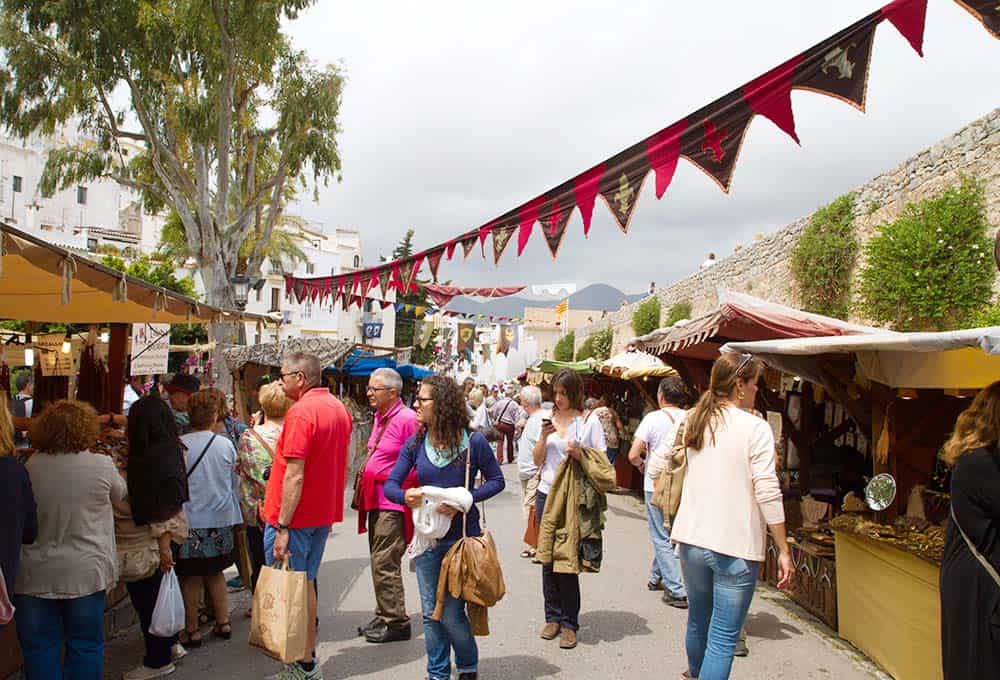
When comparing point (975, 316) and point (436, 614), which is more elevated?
point (975, 316)

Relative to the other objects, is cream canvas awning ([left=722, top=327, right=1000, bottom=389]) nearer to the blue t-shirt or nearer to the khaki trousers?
the blue t-shirt

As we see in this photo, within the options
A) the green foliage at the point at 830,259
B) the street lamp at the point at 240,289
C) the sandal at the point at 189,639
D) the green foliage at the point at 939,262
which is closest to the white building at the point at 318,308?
the street lamp at the point at 240,289

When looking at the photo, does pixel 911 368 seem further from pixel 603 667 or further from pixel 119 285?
pixel 119 285

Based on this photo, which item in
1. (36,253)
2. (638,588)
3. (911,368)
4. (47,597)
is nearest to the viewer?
(47,597)

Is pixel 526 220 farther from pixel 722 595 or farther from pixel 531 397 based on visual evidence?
pixel 722 595

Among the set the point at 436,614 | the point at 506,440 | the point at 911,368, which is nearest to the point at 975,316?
the point at 911,368

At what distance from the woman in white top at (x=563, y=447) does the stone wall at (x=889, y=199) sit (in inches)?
391

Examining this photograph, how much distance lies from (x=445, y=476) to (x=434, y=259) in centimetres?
555

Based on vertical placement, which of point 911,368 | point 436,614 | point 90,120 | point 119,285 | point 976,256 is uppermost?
point 90,120

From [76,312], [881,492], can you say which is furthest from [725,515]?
[76,312]

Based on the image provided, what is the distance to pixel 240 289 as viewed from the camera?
52.1ft

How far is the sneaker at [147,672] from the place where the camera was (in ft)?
13.8

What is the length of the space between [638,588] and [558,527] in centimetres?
210

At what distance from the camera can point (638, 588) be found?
6.46 m
